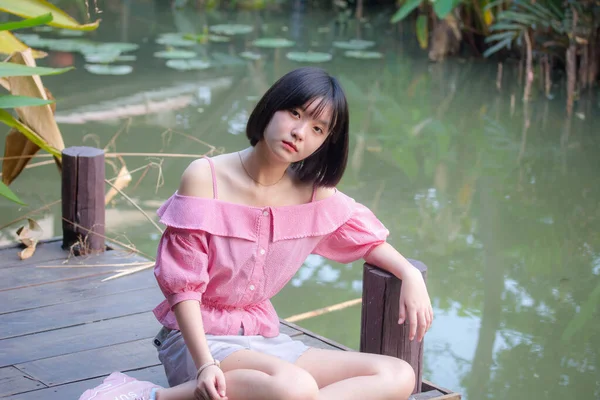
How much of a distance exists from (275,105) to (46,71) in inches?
43.2

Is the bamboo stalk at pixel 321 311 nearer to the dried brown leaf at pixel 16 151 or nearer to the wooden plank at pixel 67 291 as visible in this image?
the wooden plank at pixel 67 291

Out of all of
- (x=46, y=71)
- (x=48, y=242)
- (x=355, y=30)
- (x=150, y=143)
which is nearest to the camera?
(x=46, y=71)

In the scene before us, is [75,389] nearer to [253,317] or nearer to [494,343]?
[253,317]

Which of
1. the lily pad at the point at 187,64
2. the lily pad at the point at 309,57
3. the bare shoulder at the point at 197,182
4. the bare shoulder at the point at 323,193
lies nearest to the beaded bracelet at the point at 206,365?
the bare shoulder at the point at 197,182

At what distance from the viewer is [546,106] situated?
5.86 m

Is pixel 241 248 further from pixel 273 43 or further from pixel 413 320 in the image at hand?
pixel 273 43

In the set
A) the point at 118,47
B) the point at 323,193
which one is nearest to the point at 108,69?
the point at 118,47

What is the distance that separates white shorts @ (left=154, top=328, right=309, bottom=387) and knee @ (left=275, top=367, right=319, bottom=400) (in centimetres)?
15

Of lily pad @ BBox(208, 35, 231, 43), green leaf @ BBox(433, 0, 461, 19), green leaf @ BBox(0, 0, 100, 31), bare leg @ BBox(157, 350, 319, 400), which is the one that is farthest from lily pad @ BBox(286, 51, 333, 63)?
bare leg @ BBox(157, 350, 319, 400)

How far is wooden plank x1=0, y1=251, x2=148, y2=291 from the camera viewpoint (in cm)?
240

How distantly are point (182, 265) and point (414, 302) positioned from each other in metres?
0.44

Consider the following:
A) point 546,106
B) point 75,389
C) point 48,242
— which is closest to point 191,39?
point 546,106

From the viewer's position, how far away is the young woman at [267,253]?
151cm

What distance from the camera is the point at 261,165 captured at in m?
1.66
